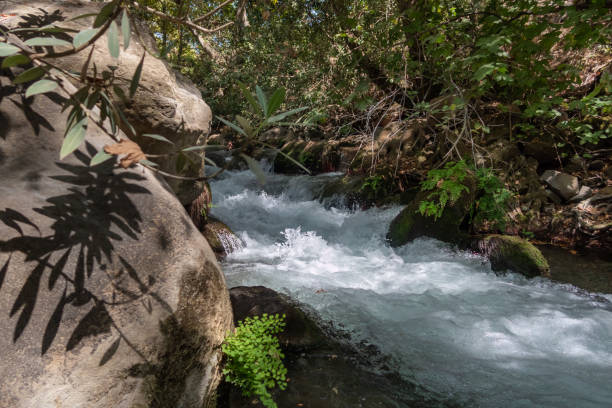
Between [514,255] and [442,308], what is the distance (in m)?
1.80

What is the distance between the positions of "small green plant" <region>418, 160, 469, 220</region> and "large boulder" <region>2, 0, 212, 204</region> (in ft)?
11.8

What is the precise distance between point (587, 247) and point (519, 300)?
2.32 meters

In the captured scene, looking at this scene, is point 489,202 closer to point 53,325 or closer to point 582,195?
point 582,195

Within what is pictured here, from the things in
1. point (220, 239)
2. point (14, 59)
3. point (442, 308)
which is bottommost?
point (220, 239)

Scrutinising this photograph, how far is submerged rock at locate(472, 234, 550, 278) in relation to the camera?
4.53 metres

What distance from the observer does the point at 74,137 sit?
3.88ft

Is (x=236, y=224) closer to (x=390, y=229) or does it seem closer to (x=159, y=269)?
(x=390, y=229)

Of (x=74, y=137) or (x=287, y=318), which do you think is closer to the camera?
(x=74, y=137)

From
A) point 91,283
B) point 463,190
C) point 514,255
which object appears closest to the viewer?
point 91,283

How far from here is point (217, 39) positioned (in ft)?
34.9

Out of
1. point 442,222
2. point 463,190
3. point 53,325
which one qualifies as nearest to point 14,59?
point 53,325

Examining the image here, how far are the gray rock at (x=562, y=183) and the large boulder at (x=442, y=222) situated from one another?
1.68 meters

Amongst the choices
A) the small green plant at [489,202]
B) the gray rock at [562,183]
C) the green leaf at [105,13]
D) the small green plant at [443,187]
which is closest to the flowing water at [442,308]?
the small green plant at [443,187]

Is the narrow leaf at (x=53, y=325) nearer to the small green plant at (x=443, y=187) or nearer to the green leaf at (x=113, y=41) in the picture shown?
the green leaf at (x=113, y=41)
